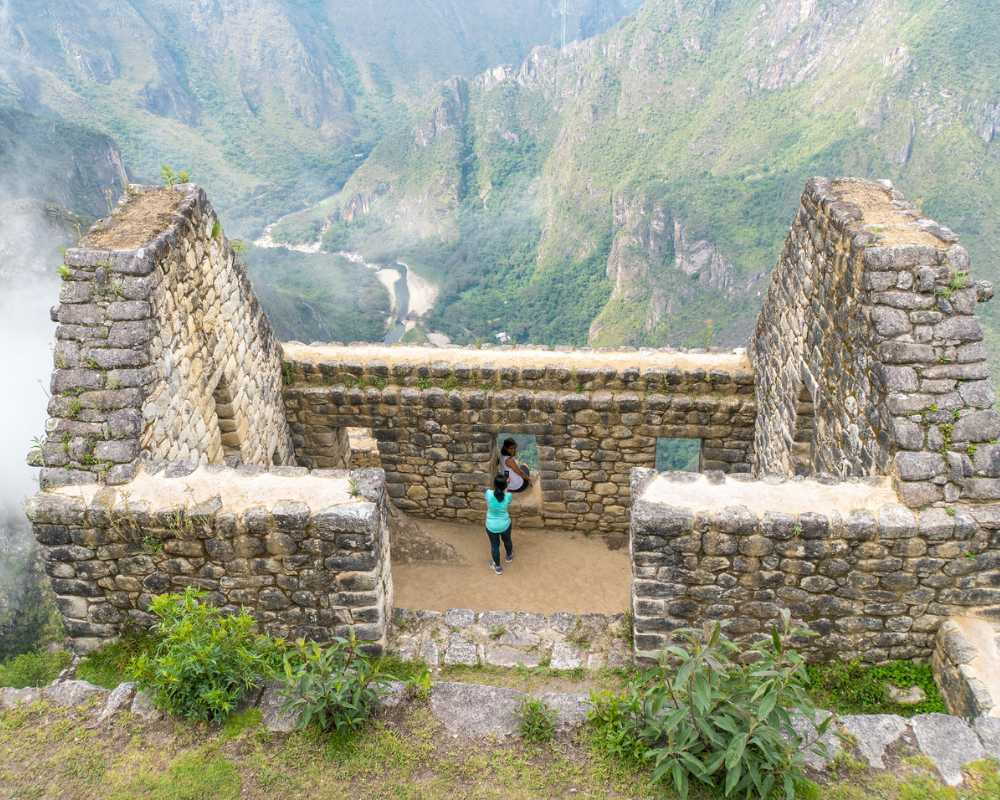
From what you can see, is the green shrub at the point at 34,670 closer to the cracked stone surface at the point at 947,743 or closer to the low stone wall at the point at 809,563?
the low stone wall at the point at 809,563

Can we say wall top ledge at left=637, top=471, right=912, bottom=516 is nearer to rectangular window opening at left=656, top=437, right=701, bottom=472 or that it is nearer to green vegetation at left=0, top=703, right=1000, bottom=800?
green vegetation at left=0, top=703, right=1000, bottom=800

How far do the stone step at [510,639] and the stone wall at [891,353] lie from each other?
7.92 ft

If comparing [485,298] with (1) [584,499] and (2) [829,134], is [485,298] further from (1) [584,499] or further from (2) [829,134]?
(1) [584,499]

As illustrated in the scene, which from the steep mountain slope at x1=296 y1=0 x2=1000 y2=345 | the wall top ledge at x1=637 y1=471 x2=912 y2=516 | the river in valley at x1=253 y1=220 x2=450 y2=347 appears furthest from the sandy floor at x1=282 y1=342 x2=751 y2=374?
the river in valley at x1=253 y1=220 x2=450 y2=347

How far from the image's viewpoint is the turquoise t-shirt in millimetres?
8786

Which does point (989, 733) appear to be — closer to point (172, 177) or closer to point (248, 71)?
point (172, 177)

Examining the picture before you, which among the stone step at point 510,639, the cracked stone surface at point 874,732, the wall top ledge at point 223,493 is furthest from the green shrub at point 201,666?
the cracked stone surface at point 874,732

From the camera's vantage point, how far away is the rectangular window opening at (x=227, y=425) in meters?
7.79

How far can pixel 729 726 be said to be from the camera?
3.85 metres

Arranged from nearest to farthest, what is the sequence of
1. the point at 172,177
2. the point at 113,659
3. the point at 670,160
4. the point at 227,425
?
the point at 113,659, the point at 172,177, the point at 227,425, the point at 670,160

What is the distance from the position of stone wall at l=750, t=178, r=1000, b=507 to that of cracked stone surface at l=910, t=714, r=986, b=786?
1.44 m

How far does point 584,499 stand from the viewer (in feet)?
31.8

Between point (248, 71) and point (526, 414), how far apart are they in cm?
13212

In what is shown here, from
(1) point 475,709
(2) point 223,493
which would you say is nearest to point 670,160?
(2) point 223,493
